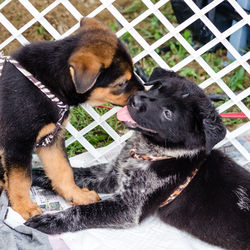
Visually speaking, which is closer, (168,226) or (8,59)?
(8,59)

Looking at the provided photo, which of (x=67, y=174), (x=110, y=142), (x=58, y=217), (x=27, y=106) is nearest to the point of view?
(x=27, y=106)

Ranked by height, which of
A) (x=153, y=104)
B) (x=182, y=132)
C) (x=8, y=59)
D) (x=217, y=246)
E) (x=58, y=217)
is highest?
(x=8, y=59)

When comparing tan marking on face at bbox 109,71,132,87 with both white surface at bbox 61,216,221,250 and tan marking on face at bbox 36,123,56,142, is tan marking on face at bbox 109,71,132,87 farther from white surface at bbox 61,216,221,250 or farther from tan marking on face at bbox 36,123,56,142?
white surface at bbox 61,216,221,250

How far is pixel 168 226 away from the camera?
11.6ft

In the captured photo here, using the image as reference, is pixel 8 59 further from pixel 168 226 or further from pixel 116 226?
pixel 168 226

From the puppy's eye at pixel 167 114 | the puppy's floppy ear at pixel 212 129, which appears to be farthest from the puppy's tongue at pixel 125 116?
the puppy's floppy ear at pixel 212 129

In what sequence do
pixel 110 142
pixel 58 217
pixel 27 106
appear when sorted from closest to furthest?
pixel 27 106 < pixel 58 217 < pixel 110 142

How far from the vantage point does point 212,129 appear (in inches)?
117

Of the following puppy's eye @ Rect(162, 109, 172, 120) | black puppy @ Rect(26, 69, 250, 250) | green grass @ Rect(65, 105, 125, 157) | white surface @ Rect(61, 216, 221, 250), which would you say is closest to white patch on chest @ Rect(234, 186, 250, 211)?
black puppy @ Rect(26, 69, 250, 250)

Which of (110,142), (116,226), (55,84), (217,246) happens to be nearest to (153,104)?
(55,84)

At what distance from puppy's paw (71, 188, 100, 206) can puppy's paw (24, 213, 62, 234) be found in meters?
0.31

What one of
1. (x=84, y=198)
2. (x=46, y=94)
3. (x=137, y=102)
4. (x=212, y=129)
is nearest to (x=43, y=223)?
(x=84, y=198)

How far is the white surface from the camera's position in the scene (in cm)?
327

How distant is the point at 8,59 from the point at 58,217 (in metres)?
1.17
